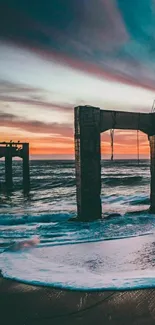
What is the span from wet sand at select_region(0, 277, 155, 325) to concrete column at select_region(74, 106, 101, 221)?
584 cm

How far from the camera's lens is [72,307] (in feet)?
15.6

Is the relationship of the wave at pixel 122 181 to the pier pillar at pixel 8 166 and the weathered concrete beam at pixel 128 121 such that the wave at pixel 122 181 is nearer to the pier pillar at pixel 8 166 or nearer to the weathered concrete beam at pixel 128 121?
the pier pillar at pixel 8 166

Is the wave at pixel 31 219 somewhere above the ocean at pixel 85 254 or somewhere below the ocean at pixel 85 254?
below

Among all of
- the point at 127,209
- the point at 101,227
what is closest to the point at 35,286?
the point at 101,227

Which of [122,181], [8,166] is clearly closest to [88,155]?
[8,166]

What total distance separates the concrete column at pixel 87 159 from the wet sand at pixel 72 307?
5835 millimetres

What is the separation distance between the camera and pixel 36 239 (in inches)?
367

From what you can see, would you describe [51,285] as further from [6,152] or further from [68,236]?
[6,152]

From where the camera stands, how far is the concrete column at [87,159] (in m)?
11.0

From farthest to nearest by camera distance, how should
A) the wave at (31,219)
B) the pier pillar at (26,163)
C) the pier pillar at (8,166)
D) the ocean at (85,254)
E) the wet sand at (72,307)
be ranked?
1. the pier pillar at (26,163)
2. the pier pillar at (8,166)
3. the wave at (31,219)
4. the ocean at (85,254)
5. the wet sand at (72,307)

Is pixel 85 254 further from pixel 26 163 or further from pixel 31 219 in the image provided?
pixel 26 163

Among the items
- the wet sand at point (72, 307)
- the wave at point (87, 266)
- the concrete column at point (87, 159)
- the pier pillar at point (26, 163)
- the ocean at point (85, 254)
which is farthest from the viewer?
the pier pillar at point (26, 163)

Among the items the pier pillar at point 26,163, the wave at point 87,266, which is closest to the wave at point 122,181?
the pier pillar at point 26,163

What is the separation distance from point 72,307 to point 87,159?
6768 millimetres
